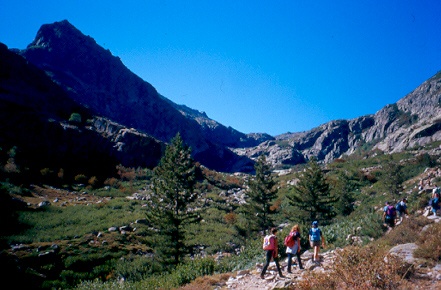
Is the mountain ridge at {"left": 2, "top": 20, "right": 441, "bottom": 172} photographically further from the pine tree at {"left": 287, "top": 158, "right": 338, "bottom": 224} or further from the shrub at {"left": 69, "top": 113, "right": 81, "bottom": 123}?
the pine tree at {"left": 287, "top": 158, "right": 338, "bottom": 224}

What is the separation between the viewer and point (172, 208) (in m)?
19.9

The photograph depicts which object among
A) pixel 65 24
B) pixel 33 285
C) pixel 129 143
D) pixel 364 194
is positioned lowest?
pixel 33 285

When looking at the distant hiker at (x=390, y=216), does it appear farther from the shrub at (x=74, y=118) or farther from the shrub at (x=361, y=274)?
the shrub at (x=74, y=118)

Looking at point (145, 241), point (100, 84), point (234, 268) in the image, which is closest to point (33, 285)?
point (145, 241)

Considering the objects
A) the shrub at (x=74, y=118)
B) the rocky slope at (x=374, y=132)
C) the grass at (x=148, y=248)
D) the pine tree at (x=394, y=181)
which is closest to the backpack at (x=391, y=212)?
the grass at (x=148, y=248)

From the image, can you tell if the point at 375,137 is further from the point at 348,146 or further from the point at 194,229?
the point at 194,229

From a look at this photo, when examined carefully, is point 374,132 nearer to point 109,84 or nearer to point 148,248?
point 109,84

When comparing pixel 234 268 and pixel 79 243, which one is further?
pixel 79 243

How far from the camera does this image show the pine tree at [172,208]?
17562mm

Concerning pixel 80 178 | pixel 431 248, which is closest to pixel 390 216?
pixel 431 248

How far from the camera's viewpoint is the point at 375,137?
129 m

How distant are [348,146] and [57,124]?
482ft

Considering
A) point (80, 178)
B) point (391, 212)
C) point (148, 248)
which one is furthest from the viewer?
point (80, 178)

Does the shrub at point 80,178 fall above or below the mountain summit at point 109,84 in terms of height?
below
